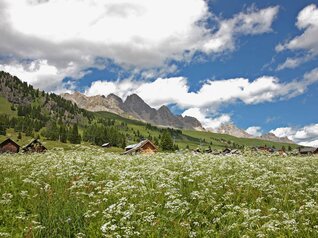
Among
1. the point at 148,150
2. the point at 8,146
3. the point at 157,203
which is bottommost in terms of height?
the point at 157,203

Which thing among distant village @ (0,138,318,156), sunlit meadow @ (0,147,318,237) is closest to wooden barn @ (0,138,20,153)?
distant village @ (0,138,318,156)

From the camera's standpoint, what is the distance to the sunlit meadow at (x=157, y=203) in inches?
387

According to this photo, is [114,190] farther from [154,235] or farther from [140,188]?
[154,235]

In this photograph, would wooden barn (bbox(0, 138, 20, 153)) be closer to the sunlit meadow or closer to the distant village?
the distant village

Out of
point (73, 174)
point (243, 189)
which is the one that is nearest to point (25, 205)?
point (73, 174)

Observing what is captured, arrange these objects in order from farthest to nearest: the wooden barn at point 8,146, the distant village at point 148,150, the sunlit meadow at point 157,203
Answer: the wooden barn at point 8,146 < the distant village at point 148,150 < the sunlit meadow at point 157,203

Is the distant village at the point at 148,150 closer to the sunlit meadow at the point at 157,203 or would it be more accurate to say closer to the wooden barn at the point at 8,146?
the wooden barn at the point at 8,146

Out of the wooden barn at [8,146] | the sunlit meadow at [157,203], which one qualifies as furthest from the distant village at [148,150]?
the sunlit meadow at [157,203]

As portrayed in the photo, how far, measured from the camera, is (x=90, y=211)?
10.7m

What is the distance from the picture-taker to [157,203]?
11.9 m

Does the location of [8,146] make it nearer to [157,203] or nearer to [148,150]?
[148,150]

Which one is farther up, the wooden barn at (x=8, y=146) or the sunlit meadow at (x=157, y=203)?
the wooden barn at (x=8, y=146)

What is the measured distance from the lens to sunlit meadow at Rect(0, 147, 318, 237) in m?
9.82

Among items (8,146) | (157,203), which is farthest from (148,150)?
(157,203)
